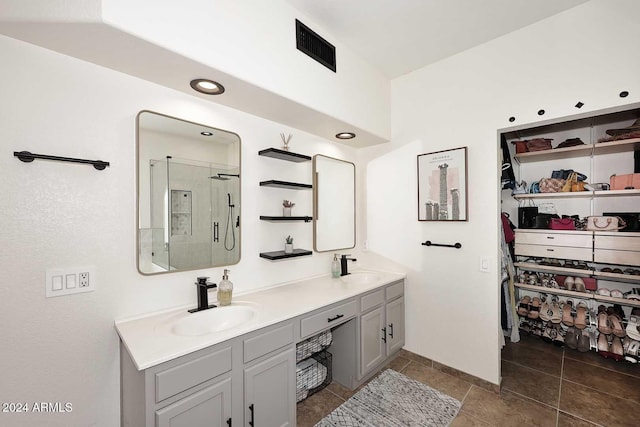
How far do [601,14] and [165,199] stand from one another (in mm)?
3114

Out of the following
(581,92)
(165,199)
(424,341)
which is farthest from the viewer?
(424,341)

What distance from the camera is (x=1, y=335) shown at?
48.1 inches

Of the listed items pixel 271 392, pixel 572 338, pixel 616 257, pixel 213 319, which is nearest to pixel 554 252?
pixel 616 257

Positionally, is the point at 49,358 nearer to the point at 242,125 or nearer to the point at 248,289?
the point at 248,289

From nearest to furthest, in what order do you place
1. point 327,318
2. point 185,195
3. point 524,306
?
point 185,195 < point 327,318 < point 524,306

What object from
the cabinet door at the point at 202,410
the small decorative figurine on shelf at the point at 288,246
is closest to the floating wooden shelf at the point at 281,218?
the small decorative figurine on shelf at the point at 288,246

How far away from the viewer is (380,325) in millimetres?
2475

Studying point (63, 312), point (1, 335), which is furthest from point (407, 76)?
point (1, 335)

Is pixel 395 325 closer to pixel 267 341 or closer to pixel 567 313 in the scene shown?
pixel 267 341

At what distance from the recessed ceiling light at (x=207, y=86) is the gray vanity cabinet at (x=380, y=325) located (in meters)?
1.88

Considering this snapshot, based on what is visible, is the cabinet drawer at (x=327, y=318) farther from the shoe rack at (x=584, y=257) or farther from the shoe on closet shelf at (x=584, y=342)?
the shoe on closet shelf at (x=584, y=342)

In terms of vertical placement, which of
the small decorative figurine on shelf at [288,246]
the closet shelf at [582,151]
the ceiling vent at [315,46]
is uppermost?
the ceiling vent at [315,46]

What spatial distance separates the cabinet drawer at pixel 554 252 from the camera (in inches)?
104

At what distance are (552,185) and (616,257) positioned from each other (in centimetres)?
83
